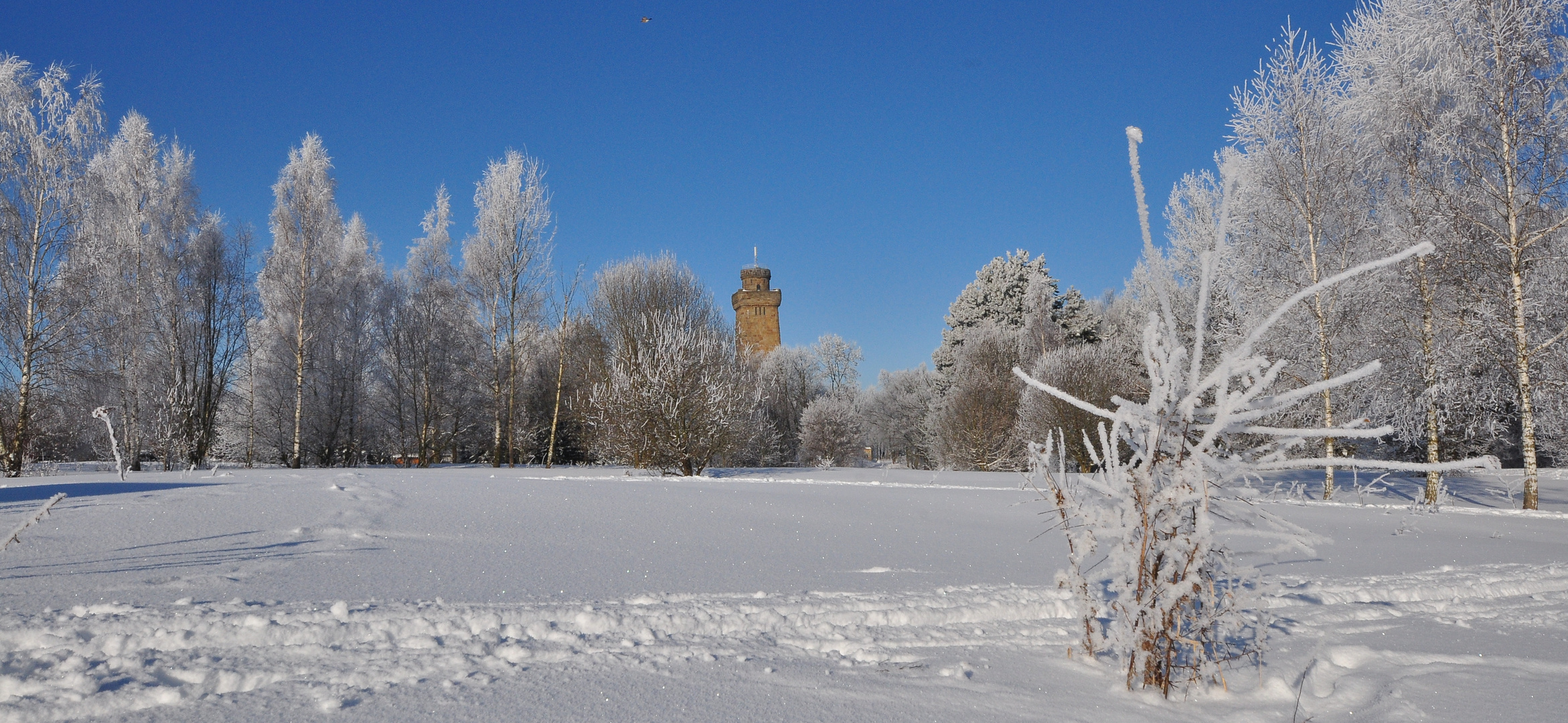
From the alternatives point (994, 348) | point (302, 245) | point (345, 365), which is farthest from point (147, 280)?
point (994, 348)

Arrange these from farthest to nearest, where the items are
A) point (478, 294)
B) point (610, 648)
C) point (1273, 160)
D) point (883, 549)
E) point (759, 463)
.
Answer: point (759, 463) → point (478, 294) → point (1273, 160) → point (883, 549) → point (610, 648)

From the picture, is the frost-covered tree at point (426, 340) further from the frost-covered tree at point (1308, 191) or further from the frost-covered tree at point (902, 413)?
the frost-covered tree at point (1308, 191)

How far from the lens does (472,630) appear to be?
3031mm

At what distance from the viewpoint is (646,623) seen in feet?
10.6

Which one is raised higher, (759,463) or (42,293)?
(42,293)

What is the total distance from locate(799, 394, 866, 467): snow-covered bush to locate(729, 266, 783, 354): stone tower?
72.4 ft

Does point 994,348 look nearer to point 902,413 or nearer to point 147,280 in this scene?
point 902,413

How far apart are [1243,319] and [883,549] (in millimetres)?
11299

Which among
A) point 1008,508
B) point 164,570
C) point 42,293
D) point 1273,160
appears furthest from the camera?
point 1273,160

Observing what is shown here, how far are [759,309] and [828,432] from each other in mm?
25477

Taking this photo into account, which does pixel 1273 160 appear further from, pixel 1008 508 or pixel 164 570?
pixel 164 570

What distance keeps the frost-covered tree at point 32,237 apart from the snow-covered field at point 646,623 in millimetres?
7571

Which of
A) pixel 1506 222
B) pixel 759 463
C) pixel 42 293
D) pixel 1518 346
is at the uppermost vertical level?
pixel 1506 222

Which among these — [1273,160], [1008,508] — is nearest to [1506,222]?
[1273,160]
